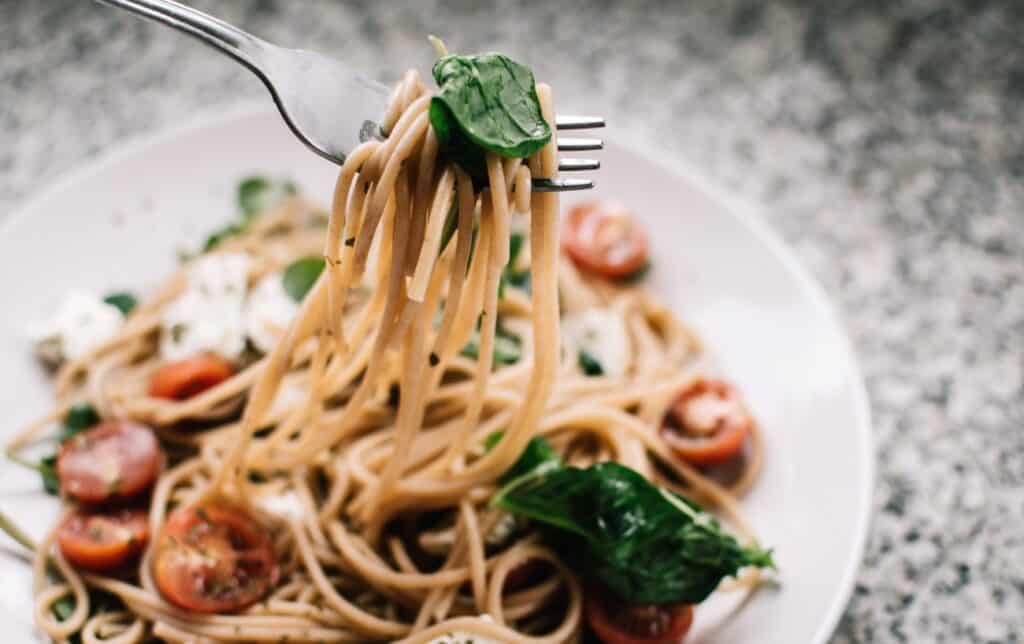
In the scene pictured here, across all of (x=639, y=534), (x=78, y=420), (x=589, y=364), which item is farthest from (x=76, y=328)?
(x=639, y=534)

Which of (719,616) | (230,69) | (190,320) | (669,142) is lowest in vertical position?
(719,616)

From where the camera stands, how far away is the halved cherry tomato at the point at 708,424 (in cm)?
339

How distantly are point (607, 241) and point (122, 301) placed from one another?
1.66m

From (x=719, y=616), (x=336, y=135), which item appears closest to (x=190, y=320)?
(x=336, y=135)

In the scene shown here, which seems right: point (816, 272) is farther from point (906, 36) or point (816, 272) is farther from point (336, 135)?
point (336, 135)

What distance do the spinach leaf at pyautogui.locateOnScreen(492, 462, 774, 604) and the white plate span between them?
25cm

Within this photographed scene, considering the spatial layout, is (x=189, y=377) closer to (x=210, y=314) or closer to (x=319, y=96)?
(x=210, y=314)

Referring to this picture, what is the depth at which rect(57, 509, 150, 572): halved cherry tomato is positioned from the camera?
9.93 feet

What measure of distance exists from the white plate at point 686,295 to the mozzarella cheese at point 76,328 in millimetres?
69

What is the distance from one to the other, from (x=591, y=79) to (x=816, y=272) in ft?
4.52

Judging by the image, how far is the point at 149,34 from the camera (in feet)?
16.1

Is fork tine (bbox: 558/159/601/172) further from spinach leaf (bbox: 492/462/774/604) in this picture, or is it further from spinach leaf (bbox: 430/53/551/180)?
spinach leaf (bbox: 492/462/774/604)

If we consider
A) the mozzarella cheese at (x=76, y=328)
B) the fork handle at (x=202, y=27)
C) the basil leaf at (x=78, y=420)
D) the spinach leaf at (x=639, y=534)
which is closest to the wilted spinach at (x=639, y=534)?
the spinach leaf at (x=639, y=534)

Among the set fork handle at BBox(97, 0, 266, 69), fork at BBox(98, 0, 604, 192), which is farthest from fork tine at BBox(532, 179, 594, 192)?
fork handle at BBox(97, 0, 266, 69)
